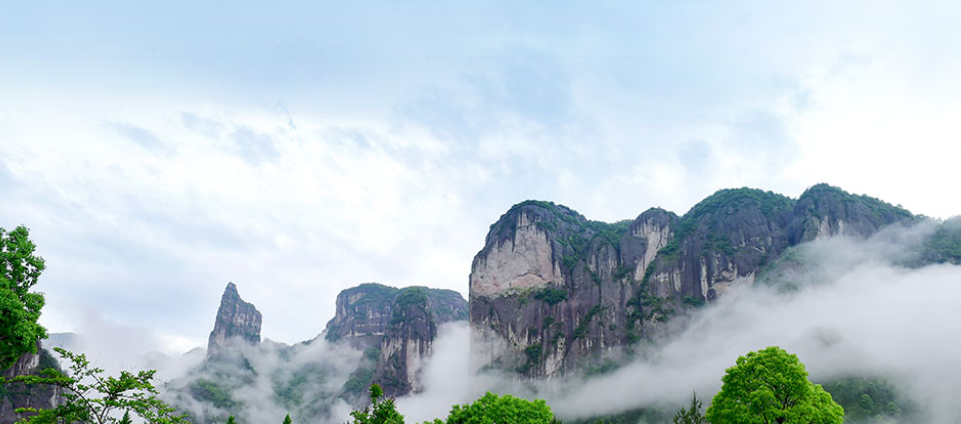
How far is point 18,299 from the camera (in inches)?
1035

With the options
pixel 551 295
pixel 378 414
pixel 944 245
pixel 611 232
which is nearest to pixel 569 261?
pixel 551 295

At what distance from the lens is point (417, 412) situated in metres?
188

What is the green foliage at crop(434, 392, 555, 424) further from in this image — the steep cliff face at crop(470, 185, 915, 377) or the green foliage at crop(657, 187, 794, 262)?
the green foliage at crop(657, 187, 794, 262)

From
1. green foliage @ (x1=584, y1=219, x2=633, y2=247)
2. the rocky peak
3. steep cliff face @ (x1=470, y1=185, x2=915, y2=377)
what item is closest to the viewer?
the rocky peak

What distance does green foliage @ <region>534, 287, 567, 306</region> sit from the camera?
168988 mm

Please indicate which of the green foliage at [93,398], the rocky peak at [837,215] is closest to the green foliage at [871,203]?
the rocky peak at [837,215]

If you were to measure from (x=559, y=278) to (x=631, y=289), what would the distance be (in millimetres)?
21788

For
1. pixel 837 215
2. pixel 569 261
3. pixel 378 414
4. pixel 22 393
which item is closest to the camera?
pixel 378 414

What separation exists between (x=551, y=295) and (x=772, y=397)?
13409cm

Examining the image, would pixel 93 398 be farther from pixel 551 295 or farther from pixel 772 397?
pixel 551 295

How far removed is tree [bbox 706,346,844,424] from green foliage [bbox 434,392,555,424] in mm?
23579

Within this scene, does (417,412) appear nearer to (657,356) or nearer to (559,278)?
(559,278)

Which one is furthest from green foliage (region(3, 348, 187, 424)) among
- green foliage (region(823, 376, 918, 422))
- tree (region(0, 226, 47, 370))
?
green foliage (region(823, 376, 918, 422))

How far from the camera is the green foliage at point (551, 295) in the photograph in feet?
554
